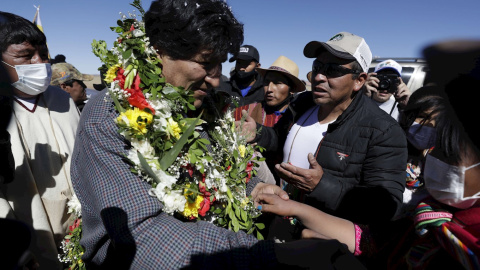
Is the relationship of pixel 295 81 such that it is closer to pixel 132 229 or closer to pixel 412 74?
pixel 412 74

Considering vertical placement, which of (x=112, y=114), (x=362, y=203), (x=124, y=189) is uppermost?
(x=112, y=114)

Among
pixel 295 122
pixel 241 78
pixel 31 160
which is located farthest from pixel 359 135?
pixel 241 78

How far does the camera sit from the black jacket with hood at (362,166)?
2197 millimetres

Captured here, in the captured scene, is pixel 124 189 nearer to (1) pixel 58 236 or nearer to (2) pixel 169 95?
(2) pixel 169 95

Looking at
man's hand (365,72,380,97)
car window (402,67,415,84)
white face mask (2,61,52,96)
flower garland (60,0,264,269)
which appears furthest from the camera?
car window (402,67,415,84)

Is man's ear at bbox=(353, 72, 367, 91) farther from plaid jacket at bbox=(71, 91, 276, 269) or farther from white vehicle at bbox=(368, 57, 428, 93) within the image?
white vehicle at bbox=(368, 57, 428, 93)

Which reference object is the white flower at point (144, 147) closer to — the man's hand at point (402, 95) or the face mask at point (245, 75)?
the man's hand at point (402, 95)

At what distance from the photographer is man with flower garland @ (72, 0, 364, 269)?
1257 millimetres

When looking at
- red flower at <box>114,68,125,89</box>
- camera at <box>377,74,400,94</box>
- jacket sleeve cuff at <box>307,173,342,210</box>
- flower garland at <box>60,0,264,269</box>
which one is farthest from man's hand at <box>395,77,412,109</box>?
red flower at <box>114,68,125,89</box>

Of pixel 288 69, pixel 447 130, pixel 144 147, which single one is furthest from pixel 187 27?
pixel 288 69

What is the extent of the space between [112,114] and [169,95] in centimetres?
36

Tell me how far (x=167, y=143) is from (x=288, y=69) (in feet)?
11.4

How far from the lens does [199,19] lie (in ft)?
5.58

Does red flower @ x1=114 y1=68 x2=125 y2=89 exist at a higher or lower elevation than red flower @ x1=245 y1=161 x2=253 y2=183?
higher
